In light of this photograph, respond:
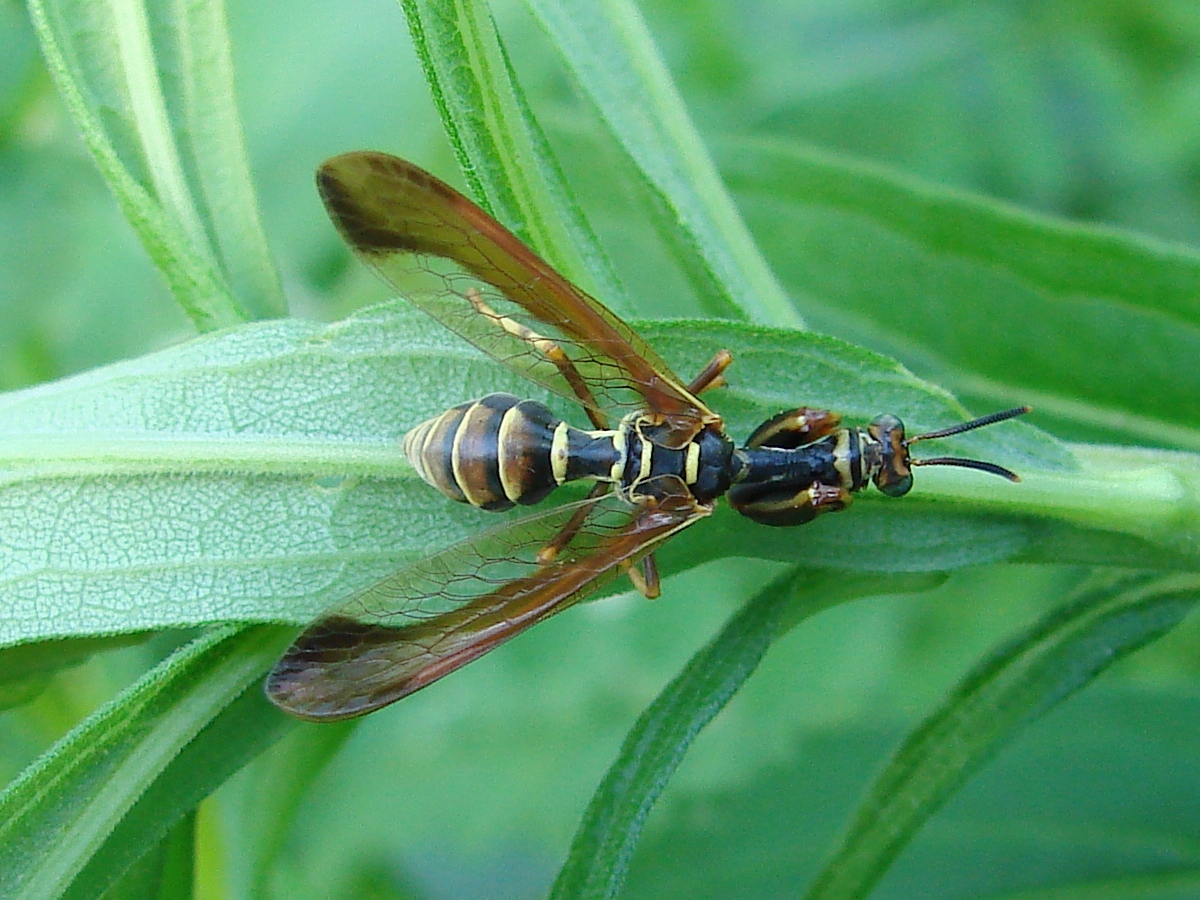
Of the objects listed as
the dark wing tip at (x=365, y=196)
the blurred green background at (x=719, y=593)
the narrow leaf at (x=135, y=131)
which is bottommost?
the blurred green background at (x=719, y=593)

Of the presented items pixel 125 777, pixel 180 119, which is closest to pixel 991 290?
pixel 180 119

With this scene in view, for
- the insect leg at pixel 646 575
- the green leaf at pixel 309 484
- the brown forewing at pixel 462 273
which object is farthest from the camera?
the brown forewing at pixel 462 273

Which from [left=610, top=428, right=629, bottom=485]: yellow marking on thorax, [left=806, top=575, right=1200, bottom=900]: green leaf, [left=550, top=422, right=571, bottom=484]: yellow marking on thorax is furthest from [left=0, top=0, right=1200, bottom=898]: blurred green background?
[left=806, top=575, right=1200, bottom=900]: green leaf

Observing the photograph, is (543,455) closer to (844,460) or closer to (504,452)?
(504,452)

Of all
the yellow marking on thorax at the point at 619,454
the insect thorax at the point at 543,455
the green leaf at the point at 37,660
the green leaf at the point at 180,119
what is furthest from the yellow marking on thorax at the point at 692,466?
the green leaf at the point at 37,660

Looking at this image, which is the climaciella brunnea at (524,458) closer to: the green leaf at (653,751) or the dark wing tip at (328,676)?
the dark wing tip at (328,676)

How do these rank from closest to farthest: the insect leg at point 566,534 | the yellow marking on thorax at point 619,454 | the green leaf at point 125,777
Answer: the green leaf at point 125,777
the insect leg at point 566,534
the yellow marking on thorax at point 619,454

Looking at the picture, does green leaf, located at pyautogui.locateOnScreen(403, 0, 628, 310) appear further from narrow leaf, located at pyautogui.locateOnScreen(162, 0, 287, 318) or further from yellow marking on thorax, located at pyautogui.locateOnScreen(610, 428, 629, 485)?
yellow marking on thorax, located at pyautogui.locateOnScreen(610, 428, 629, 485)
